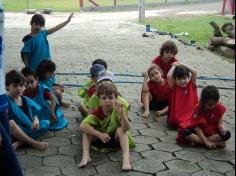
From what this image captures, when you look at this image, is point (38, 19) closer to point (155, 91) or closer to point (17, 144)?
point (155, 91)

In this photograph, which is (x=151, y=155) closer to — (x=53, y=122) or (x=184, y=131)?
(x=184, y=131)

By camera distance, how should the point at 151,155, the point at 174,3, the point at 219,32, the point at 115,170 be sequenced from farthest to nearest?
the point at 174,3 < the point at 219,32 < the point at 151,155 < the point at 115,170

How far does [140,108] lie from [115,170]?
1.86 metres

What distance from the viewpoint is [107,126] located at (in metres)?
3.61

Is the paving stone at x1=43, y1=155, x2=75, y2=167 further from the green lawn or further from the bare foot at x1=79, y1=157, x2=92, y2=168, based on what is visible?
the green lawn

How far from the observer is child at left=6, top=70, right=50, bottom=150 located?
365cm

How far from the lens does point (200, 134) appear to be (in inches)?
144

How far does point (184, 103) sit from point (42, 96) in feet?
4.65

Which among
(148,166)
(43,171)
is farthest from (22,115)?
(148,166)

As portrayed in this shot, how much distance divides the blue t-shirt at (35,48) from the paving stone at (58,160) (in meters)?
2.38

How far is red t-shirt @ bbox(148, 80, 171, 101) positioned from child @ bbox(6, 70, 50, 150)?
1416 mm

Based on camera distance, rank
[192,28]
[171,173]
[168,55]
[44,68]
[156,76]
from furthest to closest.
A: 1. [192,28]
2. [168,55]
3. [156,76]
4. [44,68]
5. [171,173]

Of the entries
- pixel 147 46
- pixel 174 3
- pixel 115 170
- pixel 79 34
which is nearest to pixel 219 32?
pixel 147 46

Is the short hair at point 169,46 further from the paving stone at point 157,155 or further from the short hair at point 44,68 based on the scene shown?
the paving stone at point 157,155
